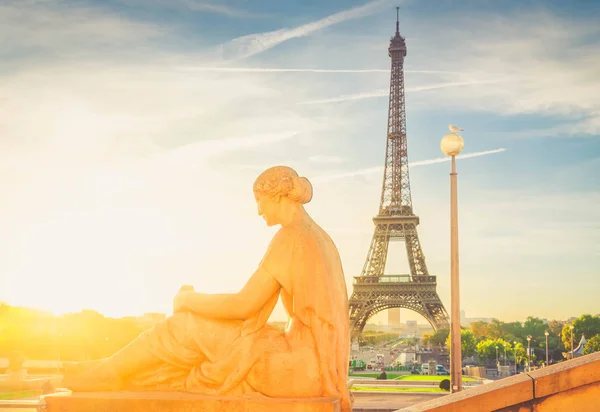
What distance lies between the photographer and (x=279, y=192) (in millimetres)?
5305

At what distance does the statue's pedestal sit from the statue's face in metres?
1.40

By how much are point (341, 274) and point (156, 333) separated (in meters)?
1.51

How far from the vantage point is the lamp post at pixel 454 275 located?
489 inches

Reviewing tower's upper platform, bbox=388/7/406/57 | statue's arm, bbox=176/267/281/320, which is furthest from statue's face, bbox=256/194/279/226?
tower's upper platform, bbox=388/7/406/57

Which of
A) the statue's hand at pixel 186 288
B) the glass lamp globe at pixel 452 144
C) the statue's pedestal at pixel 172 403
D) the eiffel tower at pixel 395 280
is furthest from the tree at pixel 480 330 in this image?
the statue's pedestal at pixel 172 403

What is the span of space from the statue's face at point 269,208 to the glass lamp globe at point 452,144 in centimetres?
816

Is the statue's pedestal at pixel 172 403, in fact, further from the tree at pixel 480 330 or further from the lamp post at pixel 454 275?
the tree at pixel 480 330

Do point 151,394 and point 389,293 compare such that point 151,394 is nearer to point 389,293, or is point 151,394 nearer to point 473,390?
point 473,390

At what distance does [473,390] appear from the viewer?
480 cm

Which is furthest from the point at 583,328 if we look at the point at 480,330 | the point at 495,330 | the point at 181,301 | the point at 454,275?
the point at 181,301

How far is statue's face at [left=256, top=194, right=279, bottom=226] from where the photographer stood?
5.34 m

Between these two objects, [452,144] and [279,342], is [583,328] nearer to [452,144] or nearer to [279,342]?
[452,144]

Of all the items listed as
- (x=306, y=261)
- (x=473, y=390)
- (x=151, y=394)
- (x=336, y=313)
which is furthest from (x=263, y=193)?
(x=473, y=390)

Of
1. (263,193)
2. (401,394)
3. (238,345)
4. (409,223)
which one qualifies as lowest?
(401,394)
